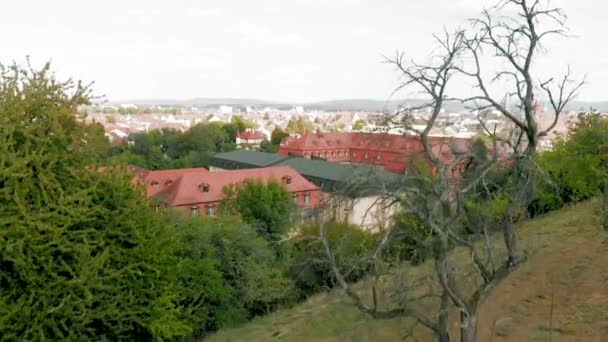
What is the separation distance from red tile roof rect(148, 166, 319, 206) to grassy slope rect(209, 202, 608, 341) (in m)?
17.4

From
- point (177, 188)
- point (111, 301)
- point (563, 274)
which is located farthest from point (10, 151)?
point (177, 188)

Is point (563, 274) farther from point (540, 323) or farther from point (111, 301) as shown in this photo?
point (111, 301)

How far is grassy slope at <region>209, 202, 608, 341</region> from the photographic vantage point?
8.80 m

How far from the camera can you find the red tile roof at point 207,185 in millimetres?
31203

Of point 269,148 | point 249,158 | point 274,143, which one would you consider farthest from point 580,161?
point 274,143

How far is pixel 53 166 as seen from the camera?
9.29 metres

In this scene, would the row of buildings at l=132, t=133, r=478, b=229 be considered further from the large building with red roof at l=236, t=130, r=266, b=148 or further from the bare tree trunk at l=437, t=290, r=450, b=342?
the large building with red roof at l=236, t=130, r=266, b=148

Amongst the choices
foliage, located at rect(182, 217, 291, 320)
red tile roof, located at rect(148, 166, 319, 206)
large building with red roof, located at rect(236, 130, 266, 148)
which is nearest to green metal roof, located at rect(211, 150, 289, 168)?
red tile roof, located at rect(148, 166, 319, 206)

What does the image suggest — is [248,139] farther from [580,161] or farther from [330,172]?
[580,161]

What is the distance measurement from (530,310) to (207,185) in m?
25.0

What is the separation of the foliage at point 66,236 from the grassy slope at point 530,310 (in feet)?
9.88

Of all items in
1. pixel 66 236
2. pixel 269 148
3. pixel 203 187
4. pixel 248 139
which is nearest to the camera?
pixel 66 236

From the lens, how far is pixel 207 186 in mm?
32531

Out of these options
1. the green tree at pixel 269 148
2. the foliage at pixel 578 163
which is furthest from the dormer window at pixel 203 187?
the green tree at pixel 269 148
